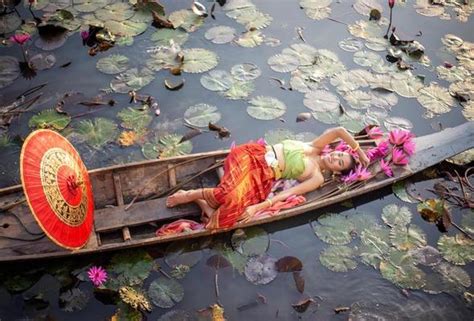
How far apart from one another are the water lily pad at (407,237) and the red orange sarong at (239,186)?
3.88 ft

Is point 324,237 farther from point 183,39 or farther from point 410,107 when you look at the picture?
point 183,39

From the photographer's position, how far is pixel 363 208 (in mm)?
4891

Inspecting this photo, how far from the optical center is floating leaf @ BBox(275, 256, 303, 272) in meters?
4.39

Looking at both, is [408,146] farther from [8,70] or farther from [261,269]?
[8,70]

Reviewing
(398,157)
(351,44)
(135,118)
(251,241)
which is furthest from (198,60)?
(398,157)

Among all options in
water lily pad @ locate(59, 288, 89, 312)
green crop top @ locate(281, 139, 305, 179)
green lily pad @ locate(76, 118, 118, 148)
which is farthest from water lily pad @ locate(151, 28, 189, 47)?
water lily pad @ locate(59, 288, 89, 312)

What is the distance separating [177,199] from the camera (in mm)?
4375

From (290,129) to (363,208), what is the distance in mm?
1108

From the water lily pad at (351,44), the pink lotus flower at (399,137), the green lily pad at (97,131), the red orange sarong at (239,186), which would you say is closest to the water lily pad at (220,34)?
the water lily pad at (351,44)

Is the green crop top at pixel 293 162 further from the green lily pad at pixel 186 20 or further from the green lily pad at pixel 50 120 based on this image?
the green lily pad at pixel 186 20

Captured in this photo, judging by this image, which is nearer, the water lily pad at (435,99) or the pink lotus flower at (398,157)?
the pink lotus flower at (398,157)

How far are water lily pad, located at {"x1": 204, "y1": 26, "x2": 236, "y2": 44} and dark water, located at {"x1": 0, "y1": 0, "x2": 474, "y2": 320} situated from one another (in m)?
0.08

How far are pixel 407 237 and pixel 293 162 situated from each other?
1201 millimetres

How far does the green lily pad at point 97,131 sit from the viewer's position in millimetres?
5121
